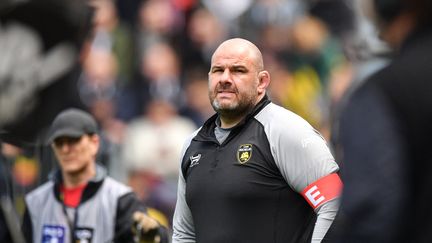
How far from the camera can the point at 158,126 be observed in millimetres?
12930

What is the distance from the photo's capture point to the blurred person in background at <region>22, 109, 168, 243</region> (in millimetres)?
8102

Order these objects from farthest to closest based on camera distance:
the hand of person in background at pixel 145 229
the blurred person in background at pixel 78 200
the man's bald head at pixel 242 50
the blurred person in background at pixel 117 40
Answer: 1. the blurred person in background at pixel 117 40
2. the blurred person in background at pixel 78 200
3. the hand of person in background at pixel 145 229
4. the man's bald head at pixel 242 50

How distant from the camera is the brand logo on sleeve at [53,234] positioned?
26.9 feet

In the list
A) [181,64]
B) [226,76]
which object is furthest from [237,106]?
[181,64]

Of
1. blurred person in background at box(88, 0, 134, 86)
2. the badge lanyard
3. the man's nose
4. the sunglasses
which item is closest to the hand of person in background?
the badge lanyard

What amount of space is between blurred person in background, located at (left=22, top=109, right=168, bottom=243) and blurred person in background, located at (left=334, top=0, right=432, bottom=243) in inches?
164

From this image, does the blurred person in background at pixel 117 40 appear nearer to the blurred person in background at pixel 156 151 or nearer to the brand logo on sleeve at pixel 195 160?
the blurred person in background at pixel 156 151

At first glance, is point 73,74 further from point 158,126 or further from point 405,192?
point 158,126

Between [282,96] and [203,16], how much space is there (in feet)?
5.79

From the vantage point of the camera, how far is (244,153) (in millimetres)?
6328

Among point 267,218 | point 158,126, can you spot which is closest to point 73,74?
point 267,218

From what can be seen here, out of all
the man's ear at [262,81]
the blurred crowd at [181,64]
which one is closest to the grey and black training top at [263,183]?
the man's ear at [262,81]

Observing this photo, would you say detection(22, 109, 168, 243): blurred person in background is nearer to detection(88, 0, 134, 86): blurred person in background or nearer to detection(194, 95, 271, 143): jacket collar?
detection(194, 95, 271, 143): jacket collar

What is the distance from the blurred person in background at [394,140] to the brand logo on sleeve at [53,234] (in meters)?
4.58
